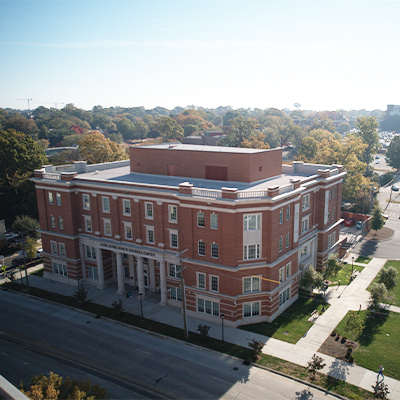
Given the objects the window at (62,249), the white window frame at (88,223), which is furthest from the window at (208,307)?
the window at (62,249)

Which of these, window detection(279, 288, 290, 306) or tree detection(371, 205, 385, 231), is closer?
window detection(279, 288, 290, 306)

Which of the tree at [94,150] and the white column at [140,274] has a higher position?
the tree at [94,150]

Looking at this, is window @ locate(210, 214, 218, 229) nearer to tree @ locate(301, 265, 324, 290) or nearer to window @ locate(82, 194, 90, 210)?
tree @ locate(301, 265, 324, 290)

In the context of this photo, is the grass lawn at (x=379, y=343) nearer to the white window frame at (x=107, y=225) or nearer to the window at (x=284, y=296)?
the window at (x=284, y=296)

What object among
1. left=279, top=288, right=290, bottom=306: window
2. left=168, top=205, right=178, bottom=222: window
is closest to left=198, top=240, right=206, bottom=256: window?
left=168, top=205, right=178, bottom=222: window

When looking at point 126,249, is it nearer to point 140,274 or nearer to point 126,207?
point 140,274

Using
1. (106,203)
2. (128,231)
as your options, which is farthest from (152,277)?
(106,203)
